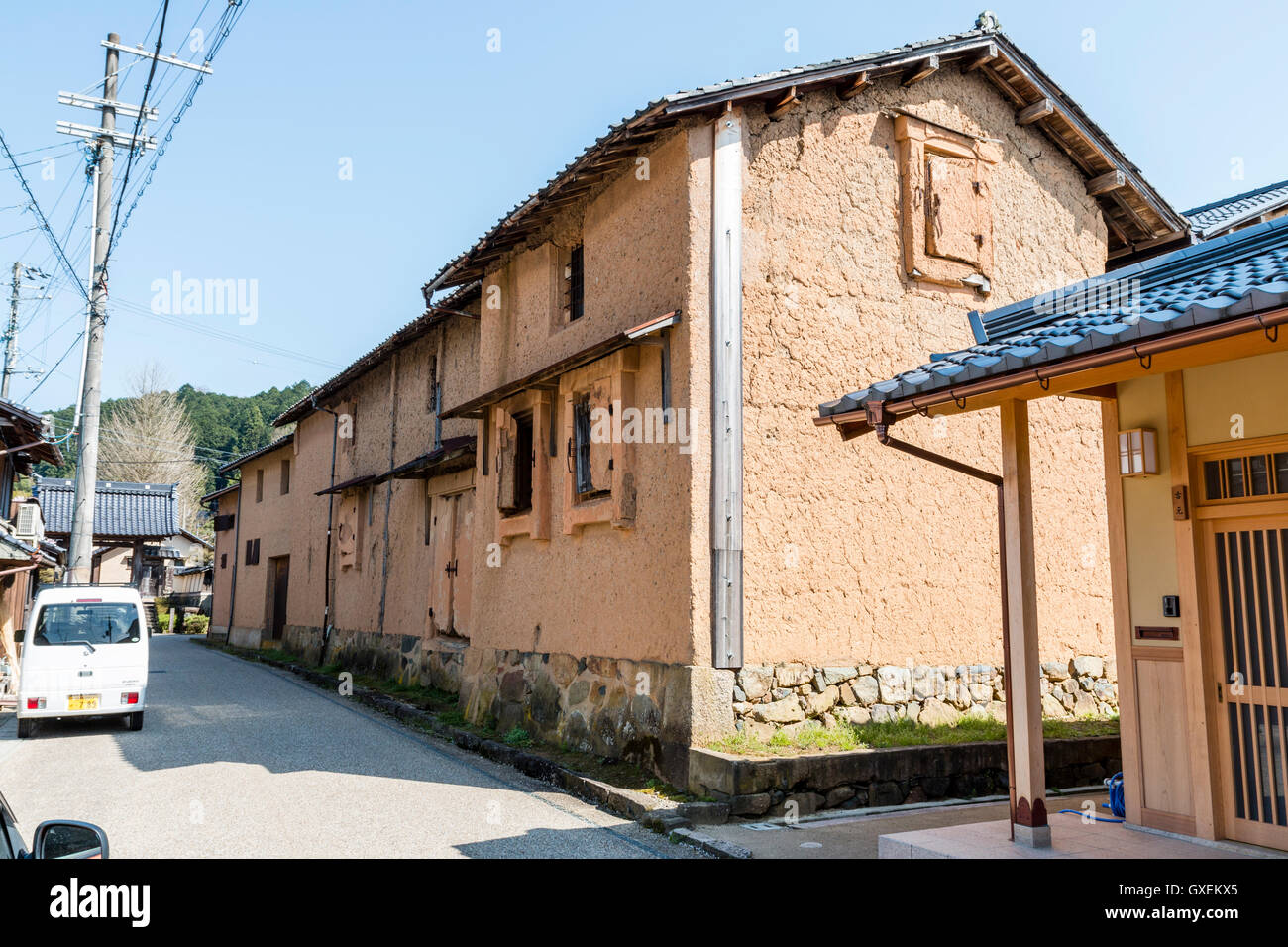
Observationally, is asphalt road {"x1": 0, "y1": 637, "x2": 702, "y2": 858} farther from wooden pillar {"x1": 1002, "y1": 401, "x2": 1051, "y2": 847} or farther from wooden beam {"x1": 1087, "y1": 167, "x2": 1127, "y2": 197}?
wooden beam {"x1": 1087, "y1": 167, "x2": 1127, "y2": 197}

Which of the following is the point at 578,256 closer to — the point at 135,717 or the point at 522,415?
the point at 522,415

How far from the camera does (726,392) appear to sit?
8.93 metres

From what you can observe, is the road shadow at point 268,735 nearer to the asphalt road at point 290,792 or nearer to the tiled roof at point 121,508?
the asphalt road at point 290,792

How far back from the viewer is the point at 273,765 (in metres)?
10.0

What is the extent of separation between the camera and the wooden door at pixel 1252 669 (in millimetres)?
5668

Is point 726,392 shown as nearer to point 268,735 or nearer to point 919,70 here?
point 919,70

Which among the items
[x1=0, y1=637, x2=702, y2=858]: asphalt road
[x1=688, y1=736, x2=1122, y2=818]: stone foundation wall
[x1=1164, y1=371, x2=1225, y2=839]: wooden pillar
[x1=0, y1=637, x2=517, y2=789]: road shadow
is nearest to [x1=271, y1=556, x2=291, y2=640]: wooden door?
[x1=0, y1=637, x2=517, y2=789]: road shadow

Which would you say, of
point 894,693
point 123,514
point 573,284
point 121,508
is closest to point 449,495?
point 573,284

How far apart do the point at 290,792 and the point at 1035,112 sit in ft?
37.2

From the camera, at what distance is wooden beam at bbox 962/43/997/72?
1081cm

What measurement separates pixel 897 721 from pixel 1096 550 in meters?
3.77

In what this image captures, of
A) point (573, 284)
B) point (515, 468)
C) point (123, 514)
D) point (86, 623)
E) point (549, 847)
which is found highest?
point (573, 284)
